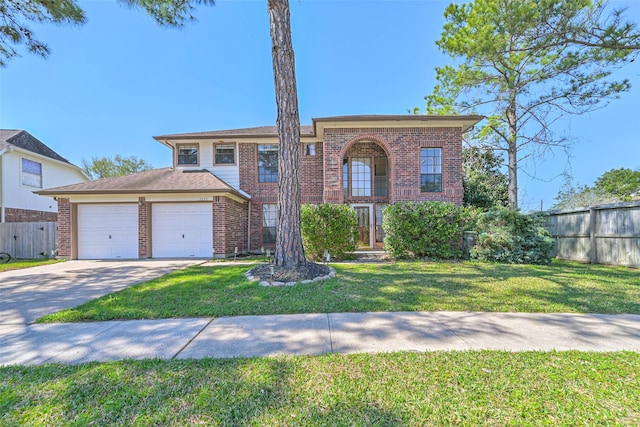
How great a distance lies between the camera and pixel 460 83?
11844mm

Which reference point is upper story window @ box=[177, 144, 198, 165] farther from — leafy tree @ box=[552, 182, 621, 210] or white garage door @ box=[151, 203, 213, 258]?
leafy tree @ box=[552, 182, 621, 210]

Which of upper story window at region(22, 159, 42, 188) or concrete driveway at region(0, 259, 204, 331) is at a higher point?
upper story window at region(22, 159, 42, 188)

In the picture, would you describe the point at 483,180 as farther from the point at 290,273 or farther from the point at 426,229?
the point at 290,273

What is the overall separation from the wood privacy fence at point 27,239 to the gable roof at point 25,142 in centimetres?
490

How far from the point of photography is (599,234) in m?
8.30

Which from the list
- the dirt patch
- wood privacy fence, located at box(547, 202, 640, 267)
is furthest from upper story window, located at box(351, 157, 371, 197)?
wood privacy fence, located at box(547, 202, 640, 267)

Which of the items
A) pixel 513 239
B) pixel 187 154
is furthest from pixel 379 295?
pixel 187 154

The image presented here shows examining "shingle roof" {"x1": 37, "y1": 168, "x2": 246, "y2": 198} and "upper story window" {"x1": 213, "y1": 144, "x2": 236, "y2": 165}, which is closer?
"shingle roof" {"x1": 37, "y1": 168, "x2": 246, "y2": 198}

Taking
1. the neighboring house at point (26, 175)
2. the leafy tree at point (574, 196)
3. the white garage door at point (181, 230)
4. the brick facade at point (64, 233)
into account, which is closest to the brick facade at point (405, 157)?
the white garage door at point (181, 230)

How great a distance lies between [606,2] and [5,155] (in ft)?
83.9

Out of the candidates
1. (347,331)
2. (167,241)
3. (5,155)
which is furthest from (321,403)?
(5,155)

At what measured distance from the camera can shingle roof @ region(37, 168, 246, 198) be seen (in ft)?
33.2

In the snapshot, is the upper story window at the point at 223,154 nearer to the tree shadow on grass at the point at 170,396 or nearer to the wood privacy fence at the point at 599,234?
the tree shadow on grass at the point at 170,396

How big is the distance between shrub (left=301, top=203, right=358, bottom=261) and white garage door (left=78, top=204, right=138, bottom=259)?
274 inches
